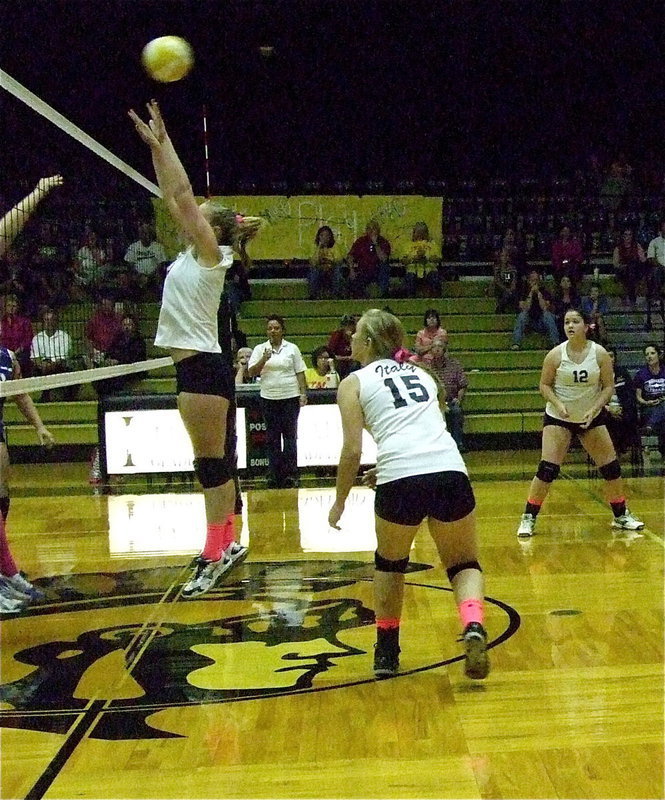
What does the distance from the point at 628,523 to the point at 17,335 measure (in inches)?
275

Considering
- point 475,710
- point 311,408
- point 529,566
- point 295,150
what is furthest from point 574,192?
point 475,710

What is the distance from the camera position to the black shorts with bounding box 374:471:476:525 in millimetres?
4070

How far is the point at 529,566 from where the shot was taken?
6.40m

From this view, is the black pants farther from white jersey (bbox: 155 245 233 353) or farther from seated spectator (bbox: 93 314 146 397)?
white jersey (bbox: 155 245 233 353)

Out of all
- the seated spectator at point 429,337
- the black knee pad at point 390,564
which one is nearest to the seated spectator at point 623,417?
the seated spectator at point 429,337

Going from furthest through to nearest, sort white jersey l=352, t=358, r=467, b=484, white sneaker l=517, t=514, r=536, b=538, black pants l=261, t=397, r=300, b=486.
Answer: black pants l=261, t=397, r=300, b=486 → white sneaker l=517, t=514, r=536, b=538 → white jersey l=352, t=358, r=467, b=484

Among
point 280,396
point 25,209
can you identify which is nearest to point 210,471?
point 25,209

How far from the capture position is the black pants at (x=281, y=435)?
10789 millimetres

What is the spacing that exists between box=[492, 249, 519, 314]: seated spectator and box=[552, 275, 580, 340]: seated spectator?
72 centimetres

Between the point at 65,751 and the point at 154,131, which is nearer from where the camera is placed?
the point at 65,751

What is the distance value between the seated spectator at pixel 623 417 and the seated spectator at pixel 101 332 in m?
5.87

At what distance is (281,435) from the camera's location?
10953 millimetres

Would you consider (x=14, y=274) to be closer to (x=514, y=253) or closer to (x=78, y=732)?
(x=514, y=253)

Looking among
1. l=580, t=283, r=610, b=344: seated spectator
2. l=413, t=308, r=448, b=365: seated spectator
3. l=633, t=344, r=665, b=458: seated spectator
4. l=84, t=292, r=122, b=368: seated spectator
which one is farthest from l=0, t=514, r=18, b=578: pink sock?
l=580, t=283, r=610, b=344: seated spectator
